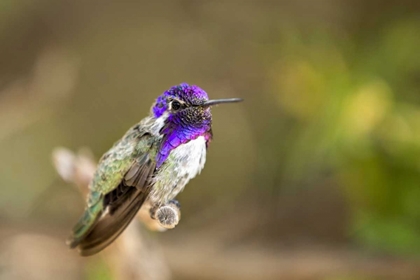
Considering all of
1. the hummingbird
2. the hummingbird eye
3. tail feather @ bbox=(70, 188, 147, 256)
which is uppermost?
the hummingbird eye

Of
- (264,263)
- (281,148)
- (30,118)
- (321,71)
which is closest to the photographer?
(321,71)

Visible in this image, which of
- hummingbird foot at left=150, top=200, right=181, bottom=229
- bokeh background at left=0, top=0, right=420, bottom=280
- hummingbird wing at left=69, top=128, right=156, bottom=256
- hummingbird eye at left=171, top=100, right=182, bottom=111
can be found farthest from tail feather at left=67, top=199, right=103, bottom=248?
bokeh background at left=0, top=0, right=420, bottom=280

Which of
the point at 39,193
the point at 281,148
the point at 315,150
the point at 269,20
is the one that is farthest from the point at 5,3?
the point at 315,150

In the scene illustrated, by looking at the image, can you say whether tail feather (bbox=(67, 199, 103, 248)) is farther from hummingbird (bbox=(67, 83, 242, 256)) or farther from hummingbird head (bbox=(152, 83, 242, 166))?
hummingbird head (bbox=(152, 83, 242, 166))

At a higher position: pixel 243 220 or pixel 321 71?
pixel 321 71

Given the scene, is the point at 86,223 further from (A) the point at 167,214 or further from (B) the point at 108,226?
(A) the point at 167,214

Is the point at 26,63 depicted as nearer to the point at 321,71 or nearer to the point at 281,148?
the point at 281,148

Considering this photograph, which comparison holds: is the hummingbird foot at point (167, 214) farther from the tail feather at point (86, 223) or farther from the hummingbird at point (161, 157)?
the tail feather at point (86, 223)

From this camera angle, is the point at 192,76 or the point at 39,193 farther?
the point at 192,76
